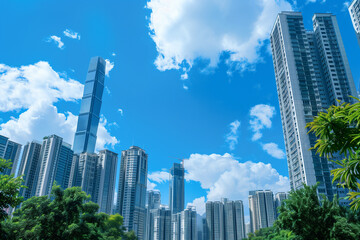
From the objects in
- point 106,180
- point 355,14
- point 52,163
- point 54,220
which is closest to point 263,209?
point 106,180

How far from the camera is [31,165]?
Result: 453 feet

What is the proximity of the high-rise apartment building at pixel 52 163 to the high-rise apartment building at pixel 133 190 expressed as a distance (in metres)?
41.3

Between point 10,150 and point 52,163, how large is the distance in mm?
34225

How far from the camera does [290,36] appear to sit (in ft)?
311

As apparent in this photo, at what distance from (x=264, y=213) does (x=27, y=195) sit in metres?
131

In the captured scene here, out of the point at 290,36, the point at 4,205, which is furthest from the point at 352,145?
the point at 290,36

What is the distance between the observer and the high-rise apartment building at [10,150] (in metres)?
142

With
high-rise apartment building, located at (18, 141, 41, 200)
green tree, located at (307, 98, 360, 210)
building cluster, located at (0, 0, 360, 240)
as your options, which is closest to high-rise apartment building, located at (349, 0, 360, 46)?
building cluster, located at (0, 0, 360, 240)

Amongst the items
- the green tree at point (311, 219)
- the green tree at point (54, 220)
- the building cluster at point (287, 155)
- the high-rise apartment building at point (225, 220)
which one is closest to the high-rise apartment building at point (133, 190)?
the building cluster at point (287, 155)

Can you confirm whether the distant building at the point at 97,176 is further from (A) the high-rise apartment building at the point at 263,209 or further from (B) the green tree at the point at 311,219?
(B) the green tree at the point at 311,219

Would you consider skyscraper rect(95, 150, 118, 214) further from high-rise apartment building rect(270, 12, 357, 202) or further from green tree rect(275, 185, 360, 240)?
green tree rect(275, 185, 360, 240)

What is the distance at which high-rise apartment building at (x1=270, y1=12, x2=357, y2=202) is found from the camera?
78.9 metres

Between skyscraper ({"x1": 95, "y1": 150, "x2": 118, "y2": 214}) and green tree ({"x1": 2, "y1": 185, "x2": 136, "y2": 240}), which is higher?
skyscraper ({"x1": 95, "y1": 150, "x2": 118, "y2": 214})

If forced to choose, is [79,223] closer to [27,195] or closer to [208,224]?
[27,195]
